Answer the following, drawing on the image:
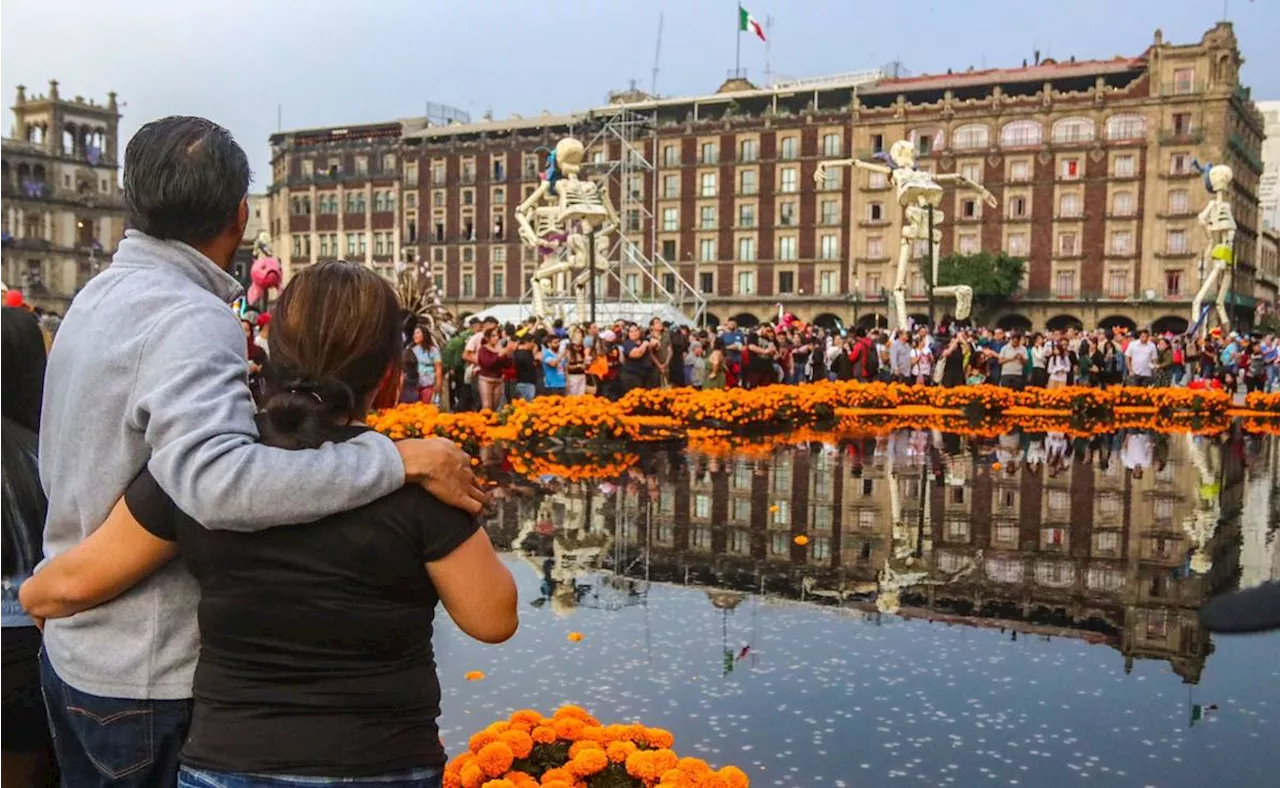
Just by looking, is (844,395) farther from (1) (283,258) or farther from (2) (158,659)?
(1) (283,258)

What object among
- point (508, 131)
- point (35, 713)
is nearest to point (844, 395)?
point (35, 713)

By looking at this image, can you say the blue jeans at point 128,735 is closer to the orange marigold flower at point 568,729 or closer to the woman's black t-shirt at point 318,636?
the woman's black t-shirt at point 318,636

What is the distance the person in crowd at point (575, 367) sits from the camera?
59.3 ft

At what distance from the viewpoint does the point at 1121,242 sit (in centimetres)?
6156

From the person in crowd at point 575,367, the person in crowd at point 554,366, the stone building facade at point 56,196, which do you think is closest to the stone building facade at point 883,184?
the stone building facade at point 56,196

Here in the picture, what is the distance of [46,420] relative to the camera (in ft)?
7.38

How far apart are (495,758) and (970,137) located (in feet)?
214

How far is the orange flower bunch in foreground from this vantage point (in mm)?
3311

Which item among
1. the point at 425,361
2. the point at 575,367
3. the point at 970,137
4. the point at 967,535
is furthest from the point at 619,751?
the point at 970,137

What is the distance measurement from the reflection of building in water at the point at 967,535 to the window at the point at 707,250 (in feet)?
192

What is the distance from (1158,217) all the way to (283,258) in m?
59.6

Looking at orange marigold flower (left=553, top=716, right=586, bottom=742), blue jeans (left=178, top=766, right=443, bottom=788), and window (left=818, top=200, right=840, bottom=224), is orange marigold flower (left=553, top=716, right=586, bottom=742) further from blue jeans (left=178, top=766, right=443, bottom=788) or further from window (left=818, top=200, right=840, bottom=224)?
window (left=818, top=200, right=840, bottom=224)

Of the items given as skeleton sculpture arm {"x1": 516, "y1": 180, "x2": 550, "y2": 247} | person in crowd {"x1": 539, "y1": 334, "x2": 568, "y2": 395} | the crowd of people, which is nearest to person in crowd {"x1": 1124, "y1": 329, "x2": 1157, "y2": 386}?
the crowd of people

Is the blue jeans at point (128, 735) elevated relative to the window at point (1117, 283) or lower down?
lower down
